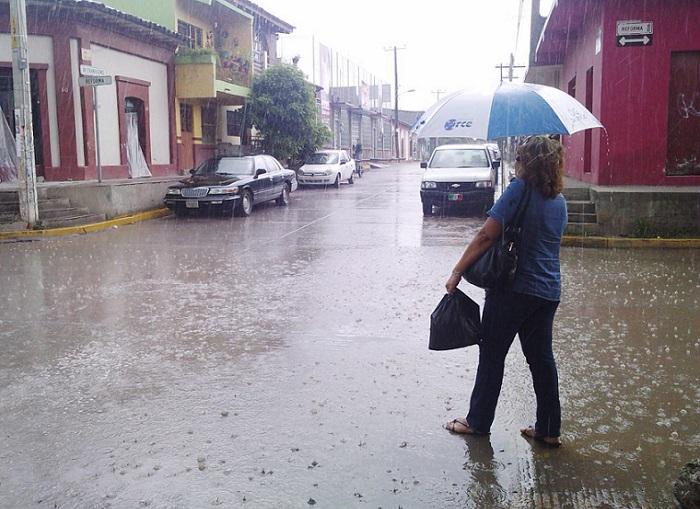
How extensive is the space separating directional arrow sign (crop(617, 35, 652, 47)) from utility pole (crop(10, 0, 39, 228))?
11.2 m

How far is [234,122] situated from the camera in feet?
93.8

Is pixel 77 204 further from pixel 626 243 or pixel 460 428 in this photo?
pixel 460 428

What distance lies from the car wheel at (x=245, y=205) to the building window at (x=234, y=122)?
11.4m

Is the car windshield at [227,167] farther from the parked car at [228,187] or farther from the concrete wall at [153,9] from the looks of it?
the concrete wall at [153,9]

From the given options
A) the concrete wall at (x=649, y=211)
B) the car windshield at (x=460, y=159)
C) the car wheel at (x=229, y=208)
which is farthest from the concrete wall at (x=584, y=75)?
the car wheel at (x=229, y=208)

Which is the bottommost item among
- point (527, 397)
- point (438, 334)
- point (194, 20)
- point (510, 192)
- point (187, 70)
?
point (527, 397)

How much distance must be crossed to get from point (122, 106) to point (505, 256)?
18.8 m

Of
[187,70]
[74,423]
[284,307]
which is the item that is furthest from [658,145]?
[187,70]

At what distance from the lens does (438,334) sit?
158 inches

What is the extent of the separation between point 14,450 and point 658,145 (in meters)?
12.1

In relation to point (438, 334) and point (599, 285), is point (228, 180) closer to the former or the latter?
point (599, 285)

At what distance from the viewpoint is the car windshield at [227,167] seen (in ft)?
58.9

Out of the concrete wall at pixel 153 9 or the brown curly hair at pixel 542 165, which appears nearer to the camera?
the brown curly hair at pixel 542 165

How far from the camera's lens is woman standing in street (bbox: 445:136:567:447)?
3.77 meters
